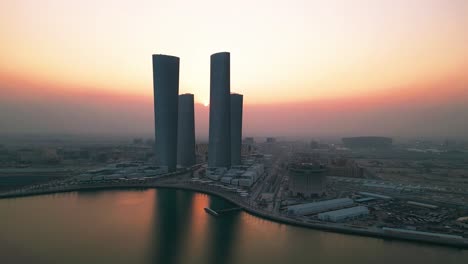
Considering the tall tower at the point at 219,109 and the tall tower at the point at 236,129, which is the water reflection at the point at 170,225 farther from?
the tall tower at the point at 236,129

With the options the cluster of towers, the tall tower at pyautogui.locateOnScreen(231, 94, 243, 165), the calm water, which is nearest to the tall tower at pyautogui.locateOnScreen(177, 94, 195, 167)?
the cluster of towers

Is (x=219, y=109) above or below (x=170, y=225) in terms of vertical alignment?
above

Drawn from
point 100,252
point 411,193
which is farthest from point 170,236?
point 411,193

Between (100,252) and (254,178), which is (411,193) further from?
(100,252)

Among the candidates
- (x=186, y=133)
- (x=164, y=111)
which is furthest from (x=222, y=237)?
(x=186, y=133)

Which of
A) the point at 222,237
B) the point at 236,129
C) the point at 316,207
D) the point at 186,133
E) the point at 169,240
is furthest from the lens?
the point at 236,129

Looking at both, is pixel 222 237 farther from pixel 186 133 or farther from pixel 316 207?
pixel 186 133

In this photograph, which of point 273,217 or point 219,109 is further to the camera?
point 219,109
